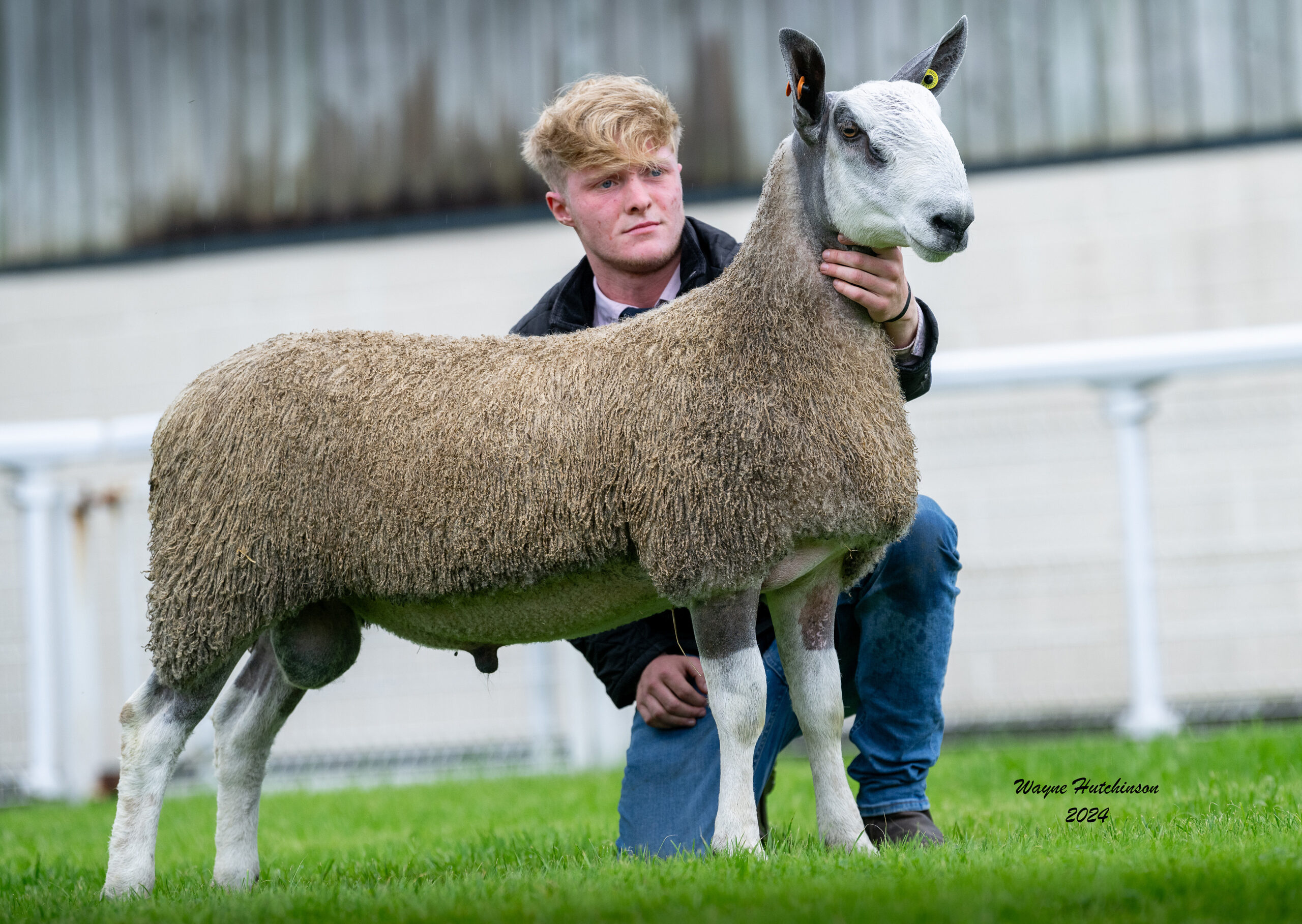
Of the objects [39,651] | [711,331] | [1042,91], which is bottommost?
[39,651]

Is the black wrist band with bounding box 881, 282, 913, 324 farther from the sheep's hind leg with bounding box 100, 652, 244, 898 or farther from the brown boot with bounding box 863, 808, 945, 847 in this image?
the sheep's hind leg with bounding box 100, 652, 244, 898

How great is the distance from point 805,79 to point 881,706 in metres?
1.57

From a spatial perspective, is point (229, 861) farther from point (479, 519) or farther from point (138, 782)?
point (479, 519)

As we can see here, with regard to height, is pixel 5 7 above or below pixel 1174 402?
above

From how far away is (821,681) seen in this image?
9.62 feet

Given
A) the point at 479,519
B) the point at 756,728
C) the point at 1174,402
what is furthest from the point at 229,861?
the point at 1174,402

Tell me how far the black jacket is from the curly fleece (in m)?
0.51

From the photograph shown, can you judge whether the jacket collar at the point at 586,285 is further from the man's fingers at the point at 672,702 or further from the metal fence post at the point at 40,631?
the metal fence post at the point at 40,631

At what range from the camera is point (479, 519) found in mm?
2861

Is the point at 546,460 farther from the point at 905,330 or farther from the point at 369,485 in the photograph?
the point at 905,330

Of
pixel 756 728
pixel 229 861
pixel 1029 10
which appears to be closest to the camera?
pixel 756 728

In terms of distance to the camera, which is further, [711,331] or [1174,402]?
[1174,402]

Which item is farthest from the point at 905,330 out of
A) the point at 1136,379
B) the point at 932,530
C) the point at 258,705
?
the point at 1136,379

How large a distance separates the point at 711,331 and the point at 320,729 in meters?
5.27
